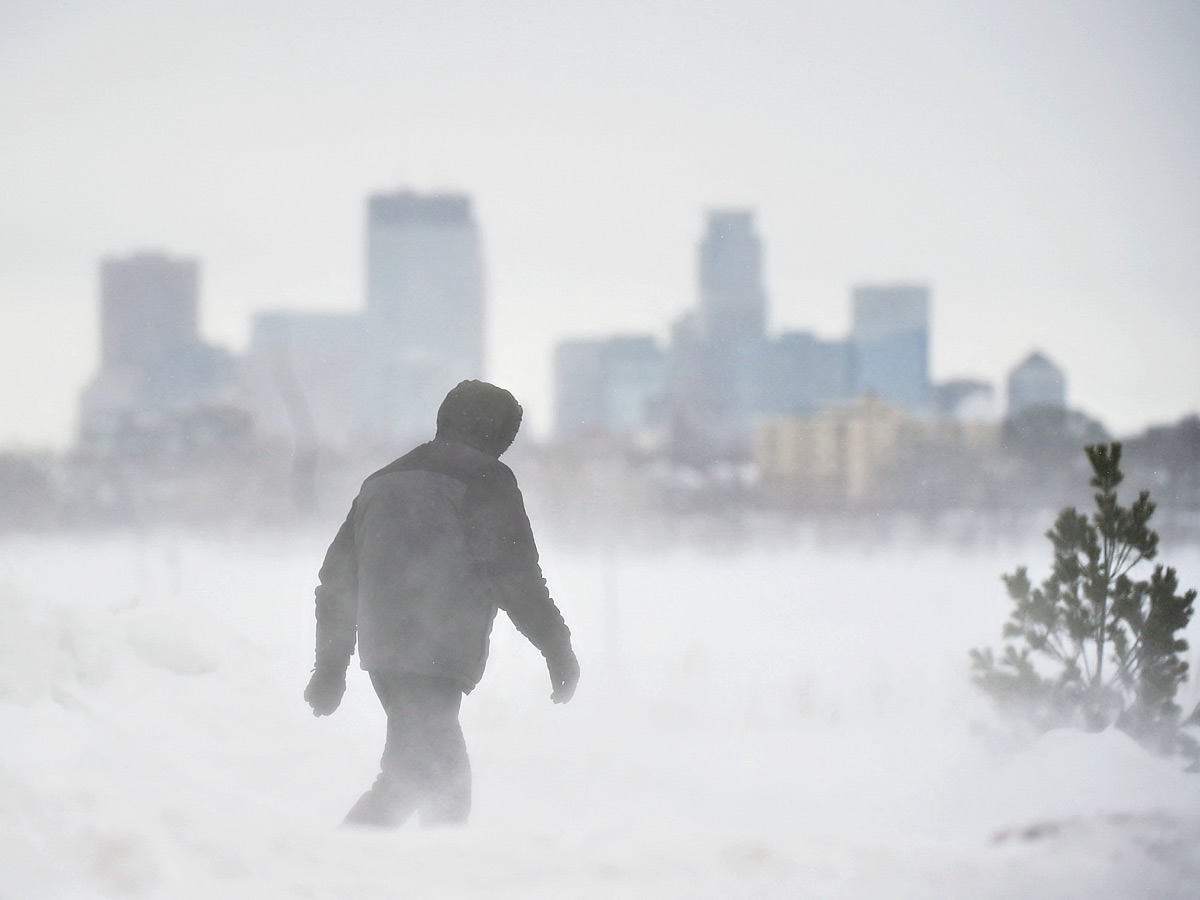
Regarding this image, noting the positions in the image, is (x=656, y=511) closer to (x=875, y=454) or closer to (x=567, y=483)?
(x=567, y=483)

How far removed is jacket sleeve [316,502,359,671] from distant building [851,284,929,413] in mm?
102542

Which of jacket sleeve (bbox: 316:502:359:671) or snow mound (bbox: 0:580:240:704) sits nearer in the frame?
jacket sleeve (bbox: 316:502:359:671)

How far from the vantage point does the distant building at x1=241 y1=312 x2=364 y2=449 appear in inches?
2368

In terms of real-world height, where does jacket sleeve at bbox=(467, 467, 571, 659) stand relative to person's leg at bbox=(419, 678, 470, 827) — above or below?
above

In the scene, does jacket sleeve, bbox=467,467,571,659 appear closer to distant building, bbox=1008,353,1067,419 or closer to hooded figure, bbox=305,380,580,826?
hooded figure, bbox=305,380,580,826

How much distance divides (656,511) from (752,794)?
47.1m

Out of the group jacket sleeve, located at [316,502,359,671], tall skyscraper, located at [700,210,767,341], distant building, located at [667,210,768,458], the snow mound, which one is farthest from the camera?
tall skyscraper, located at [700,210,767,341]

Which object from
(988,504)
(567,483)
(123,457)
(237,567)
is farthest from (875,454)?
(123,457)

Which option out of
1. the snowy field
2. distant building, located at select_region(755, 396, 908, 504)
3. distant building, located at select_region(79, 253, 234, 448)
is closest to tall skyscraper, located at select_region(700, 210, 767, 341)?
distant building, located at select_region(79, 253, 234, 448)

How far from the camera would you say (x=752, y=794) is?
637 centimetres

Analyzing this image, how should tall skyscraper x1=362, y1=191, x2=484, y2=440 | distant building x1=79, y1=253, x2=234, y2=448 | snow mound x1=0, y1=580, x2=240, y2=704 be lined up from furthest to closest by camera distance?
tall skyscraper x1=362, y1=191, x2=484, y2=440
distant building x1=79, y1=253, x2=234, y2=448
snow mound x1=0, y1=580, x2=240, y2=704

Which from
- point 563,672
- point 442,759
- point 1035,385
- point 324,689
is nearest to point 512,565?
point 563,672

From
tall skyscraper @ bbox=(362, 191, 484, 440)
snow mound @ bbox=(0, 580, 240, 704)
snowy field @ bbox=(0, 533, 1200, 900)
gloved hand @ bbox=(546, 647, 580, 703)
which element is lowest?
snowy field @ bbox=(0, 533, 1200, 900)

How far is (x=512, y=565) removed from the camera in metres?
3.46
